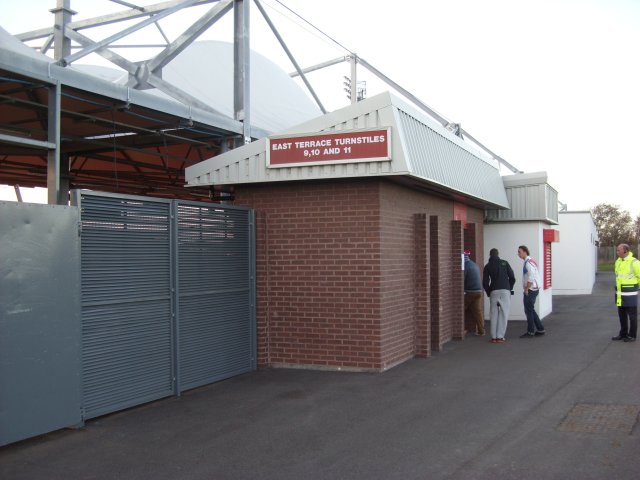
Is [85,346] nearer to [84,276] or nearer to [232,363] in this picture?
[84,276]

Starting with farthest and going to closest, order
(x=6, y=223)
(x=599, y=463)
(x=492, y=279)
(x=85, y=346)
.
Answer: (x=492, y=279), (x=85, y=346), (x=6, y=223), (x=599, y=463)

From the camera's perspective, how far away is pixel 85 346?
283 inches

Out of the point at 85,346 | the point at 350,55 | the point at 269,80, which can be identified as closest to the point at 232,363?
the point at 85,346

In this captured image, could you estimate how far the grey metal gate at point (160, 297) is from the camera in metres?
7.39

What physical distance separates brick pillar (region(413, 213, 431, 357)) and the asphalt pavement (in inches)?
36.5

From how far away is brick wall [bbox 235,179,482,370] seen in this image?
9.91m

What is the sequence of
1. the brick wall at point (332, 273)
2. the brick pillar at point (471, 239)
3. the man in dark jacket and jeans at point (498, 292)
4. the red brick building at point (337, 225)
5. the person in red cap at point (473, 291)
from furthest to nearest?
the brick pillar at point (471, 239) → the person in red cap at point (473, 291) → the man in dark jacket and jeans at point (498, 292) → the brick wall at point (332, 273) → the red brick building at point (337, 225)

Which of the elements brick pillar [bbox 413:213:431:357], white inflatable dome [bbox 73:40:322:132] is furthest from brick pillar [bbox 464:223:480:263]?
brick pillar [bbox 413:213:431:357]

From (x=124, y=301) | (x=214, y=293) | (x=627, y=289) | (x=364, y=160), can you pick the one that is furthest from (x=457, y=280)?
(x=124, y=301)

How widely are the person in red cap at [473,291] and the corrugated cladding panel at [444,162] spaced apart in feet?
5.05

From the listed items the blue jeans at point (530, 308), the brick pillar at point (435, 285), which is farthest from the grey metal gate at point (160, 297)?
the blue jeans at point (530, 308)

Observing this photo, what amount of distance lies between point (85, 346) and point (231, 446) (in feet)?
6.67

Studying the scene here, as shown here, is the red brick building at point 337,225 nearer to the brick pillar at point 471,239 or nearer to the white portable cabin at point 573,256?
the brick pillar at point 471,239

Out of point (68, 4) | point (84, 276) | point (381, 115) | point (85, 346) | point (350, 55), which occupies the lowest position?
point (85, 346)
